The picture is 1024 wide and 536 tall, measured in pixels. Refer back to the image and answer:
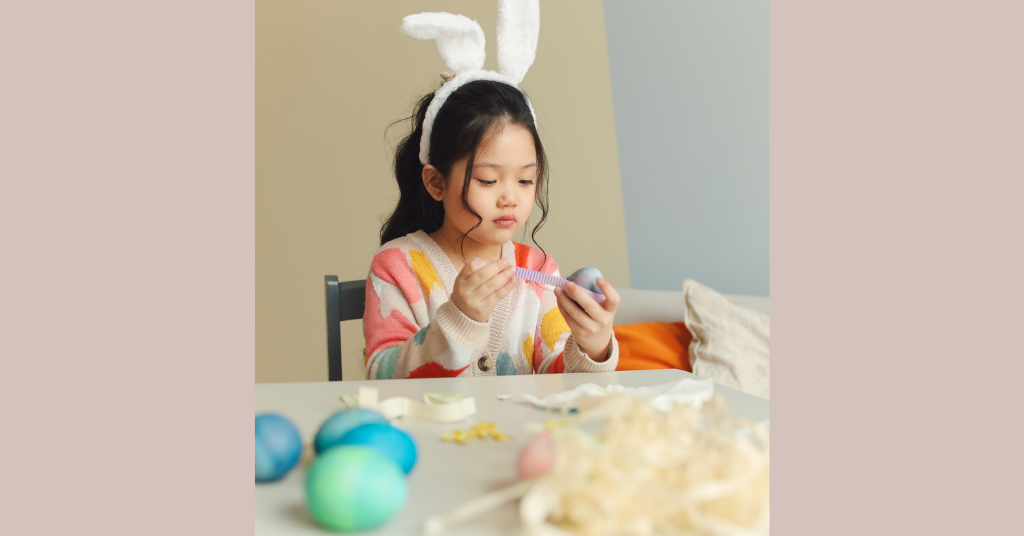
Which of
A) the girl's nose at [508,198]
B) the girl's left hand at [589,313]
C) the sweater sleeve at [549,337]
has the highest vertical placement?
the girl's nose at [508,198]

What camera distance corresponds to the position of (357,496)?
306mm

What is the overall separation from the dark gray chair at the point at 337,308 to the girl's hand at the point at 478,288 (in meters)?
0.30

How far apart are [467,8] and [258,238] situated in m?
0.92

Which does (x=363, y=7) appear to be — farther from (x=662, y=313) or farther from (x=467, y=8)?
(x=662, y=313)

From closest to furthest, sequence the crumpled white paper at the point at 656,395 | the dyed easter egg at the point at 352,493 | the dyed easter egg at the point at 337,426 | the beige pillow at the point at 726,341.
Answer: the dyed easter egg at the point at 352,493 → the dyed easter egg at the point at 337,426 → the crumpled white paper at the point at 656,395 → the beige pillow at the point at 726,341

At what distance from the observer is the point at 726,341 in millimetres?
1600

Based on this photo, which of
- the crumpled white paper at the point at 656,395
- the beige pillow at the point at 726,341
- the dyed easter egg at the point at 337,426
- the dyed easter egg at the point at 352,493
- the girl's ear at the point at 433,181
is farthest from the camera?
the beige pillow at the point at 726,341

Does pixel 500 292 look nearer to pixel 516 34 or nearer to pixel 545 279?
pixel 545 279

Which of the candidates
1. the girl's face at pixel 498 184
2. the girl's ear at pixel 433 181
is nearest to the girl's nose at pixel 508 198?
the girl's face at pixel 498 184

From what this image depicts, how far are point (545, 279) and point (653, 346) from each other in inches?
34.8

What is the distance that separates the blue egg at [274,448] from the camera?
37 centimetres

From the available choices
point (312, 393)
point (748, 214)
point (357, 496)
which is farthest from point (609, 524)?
point (748, 214)

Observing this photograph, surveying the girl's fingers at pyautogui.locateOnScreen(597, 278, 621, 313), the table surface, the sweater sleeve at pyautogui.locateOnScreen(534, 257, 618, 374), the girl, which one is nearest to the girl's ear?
the girl

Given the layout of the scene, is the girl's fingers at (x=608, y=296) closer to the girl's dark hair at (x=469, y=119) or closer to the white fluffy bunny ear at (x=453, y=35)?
the girl's dark hair at (x=469, y=119)
